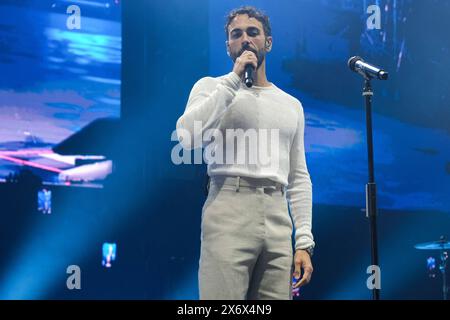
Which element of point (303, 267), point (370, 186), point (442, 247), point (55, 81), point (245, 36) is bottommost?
point (303, 267)

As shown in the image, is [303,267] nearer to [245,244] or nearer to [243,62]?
[245,244]

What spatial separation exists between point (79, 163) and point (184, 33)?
1135mm

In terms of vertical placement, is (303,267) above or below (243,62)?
below

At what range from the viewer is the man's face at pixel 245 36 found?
2.44 meters

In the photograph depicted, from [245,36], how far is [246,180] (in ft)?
1.74

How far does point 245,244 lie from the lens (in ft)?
7.19

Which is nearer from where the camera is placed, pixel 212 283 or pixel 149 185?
pixel 212 283

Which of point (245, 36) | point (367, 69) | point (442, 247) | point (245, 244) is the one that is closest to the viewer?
point (245, 244)

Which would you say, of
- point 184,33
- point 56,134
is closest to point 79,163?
point 56,134

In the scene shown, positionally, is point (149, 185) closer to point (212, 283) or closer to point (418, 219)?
point (418, 219)

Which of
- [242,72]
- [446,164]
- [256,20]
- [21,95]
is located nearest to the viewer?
[242,72]

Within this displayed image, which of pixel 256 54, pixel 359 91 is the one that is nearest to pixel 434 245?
pixel 359 91

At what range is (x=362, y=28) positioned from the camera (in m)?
4.99

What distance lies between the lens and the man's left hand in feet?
7.58
